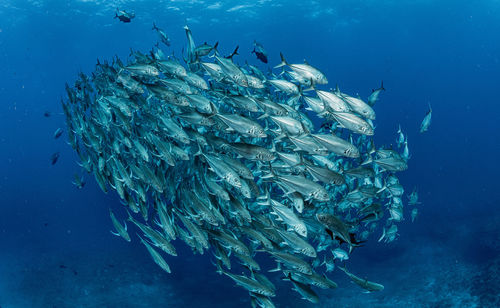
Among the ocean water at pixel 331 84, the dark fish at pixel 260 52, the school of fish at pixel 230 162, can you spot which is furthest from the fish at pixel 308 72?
the ocean water at pixel 331 84

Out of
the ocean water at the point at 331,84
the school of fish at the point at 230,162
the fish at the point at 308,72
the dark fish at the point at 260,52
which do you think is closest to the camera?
the school of fish at the point at 230,162

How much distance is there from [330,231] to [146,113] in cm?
349

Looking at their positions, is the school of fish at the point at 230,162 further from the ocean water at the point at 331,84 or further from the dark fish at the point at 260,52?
the ocean water at the point at 331,84

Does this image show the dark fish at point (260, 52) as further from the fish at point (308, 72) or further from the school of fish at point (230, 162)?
the fish at point (308, 72)

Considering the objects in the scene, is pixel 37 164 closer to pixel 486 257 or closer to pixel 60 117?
pixel 60 117

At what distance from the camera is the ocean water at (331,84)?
1410cm

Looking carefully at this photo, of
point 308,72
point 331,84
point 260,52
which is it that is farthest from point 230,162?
point 331,84

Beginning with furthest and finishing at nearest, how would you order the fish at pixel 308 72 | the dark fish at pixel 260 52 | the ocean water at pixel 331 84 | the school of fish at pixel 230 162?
1. the ocean water at pixel 331 84
2. the dark fish at pixel 260 52
3. the fish at pixel 308 72
4. the school of fish at pixel 230 162

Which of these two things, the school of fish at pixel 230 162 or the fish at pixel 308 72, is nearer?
the school of fish at pixel 230 162

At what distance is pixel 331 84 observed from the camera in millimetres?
58875

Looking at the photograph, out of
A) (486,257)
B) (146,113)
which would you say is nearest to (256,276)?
(146,113)

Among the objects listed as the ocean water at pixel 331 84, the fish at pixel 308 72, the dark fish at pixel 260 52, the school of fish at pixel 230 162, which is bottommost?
the ocean water at pixel 331 84

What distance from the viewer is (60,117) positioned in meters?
60.8

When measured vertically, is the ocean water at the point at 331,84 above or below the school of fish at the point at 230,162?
below
